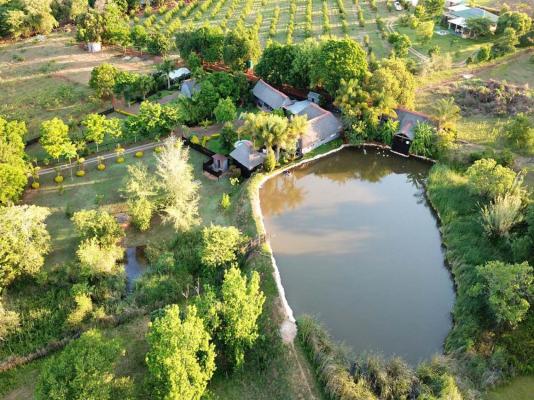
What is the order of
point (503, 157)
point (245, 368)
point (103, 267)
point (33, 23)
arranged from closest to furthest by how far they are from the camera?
point (245, 368) → point (103, 267) → point (503, 157) → point (33, 23)

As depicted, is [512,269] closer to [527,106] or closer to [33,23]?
[527,106]

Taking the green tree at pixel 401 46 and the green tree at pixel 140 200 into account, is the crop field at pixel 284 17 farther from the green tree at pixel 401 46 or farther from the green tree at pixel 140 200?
the green tree at pixel 140 200

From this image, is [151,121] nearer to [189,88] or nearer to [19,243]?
[189,88]

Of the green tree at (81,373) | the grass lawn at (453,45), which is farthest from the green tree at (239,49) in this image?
the green tree at (81,373)

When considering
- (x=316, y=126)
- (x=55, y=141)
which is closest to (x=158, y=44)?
(x=55, y=141)

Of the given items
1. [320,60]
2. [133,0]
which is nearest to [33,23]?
[133,0]
